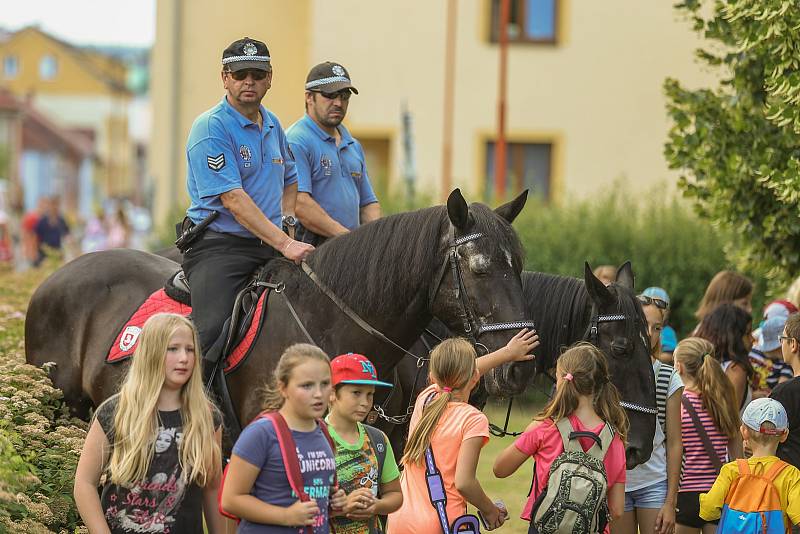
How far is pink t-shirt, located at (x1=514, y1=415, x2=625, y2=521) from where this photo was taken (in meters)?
6.43

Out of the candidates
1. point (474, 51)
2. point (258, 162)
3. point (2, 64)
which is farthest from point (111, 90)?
point (258, 162)

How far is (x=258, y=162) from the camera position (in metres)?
7.29

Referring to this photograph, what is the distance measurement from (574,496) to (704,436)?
201cm

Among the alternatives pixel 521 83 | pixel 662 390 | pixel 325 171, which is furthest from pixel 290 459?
pixel 521 83

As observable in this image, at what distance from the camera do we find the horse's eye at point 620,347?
7.29m

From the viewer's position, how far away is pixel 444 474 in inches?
239

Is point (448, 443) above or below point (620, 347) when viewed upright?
below

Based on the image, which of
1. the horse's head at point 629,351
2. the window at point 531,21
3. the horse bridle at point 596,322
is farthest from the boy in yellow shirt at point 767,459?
the window at point 531,21

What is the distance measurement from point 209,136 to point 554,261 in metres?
11.2

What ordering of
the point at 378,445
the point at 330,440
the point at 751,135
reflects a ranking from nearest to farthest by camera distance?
1. the point at 330,440
2. the point at 378,445
3. the point at 751,135

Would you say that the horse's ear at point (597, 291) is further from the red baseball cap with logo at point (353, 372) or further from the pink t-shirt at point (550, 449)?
the red baseball cap with logo at point (353, 372)

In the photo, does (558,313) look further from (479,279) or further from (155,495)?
(155,495)

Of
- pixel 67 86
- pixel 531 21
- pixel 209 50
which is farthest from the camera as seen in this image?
pixel 67 86

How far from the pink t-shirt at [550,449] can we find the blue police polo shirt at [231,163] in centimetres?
196
